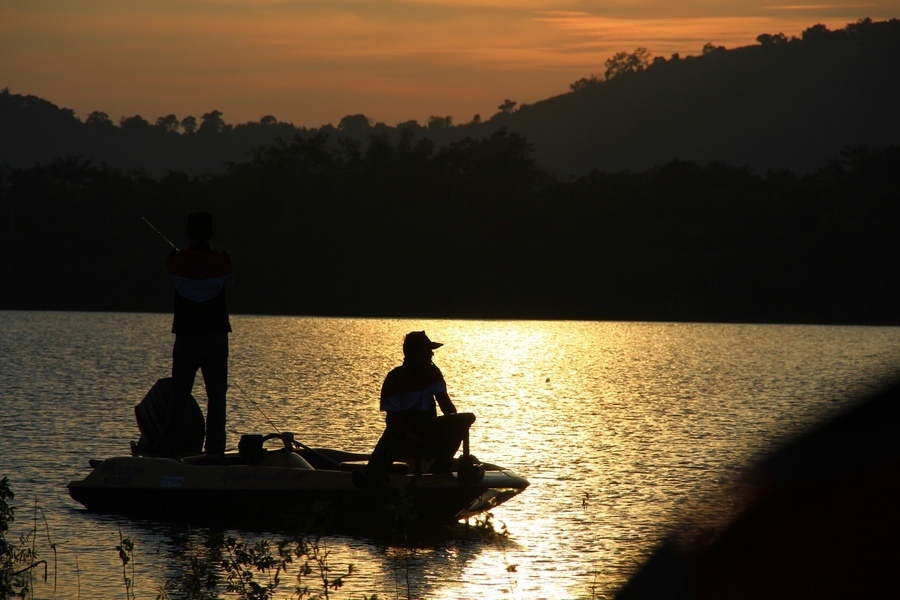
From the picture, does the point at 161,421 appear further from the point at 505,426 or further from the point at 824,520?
the point at 505,426

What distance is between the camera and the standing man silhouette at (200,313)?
11.5m

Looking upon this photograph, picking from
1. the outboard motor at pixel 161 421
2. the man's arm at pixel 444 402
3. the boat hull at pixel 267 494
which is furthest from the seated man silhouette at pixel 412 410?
the outboard motor at pixel 161 421

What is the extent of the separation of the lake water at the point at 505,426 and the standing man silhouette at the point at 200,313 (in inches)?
52.4

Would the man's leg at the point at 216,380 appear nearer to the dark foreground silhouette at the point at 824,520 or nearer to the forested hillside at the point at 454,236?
the dark foreground silhouette at the point at 824,520

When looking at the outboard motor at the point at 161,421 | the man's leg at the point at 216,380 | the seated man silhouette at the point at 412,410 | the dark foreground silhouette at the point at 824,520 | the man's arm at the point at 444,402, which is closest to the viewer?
the dark foreground silhouette at the point at 824,520

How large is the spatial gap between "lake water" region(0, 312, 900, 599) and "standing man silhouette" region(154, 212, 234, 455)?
133 cm

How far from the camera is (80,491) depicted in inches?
477

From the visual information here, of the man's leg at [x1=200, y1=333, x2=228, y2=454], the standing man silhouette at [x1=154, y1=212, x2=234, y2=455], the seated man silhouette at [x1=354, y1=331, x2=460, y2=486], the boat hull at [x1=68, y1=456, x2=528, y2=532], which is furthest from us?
the man's leg at [x1=200, y1=333, x2=228, y2=454]

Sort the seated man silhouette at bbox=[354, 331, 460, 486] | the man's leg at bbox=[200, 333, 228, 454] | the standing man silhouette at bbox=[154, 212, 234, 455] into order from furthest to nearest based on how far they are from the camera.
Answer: the man's leg at bbox=[200, 333, 228, 454]
the standing man silhouette at bbox=[154, 212, 234, 455]
the seated man silhouette at bbox=[354, 331, 460, 486]

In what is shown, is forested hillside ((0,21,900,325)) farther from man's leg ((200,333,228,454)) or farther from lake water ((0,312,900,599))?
man's leg ((200,333,228,454))

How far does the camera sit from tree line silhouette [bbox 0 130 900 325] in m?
96.2

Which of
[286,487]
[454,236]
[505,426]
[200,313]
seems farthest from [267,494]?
[454,236]

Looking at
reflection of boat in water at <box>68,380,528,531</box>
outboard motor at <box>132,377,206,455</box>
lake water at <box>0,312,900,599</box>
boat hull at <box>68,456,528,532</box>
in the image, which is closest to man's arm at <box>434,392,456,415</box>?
reflection of boat in water at <box>68,380,528,531</box>

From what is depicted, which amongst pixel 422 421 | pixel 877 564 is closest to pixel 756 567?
pixel 877 564
